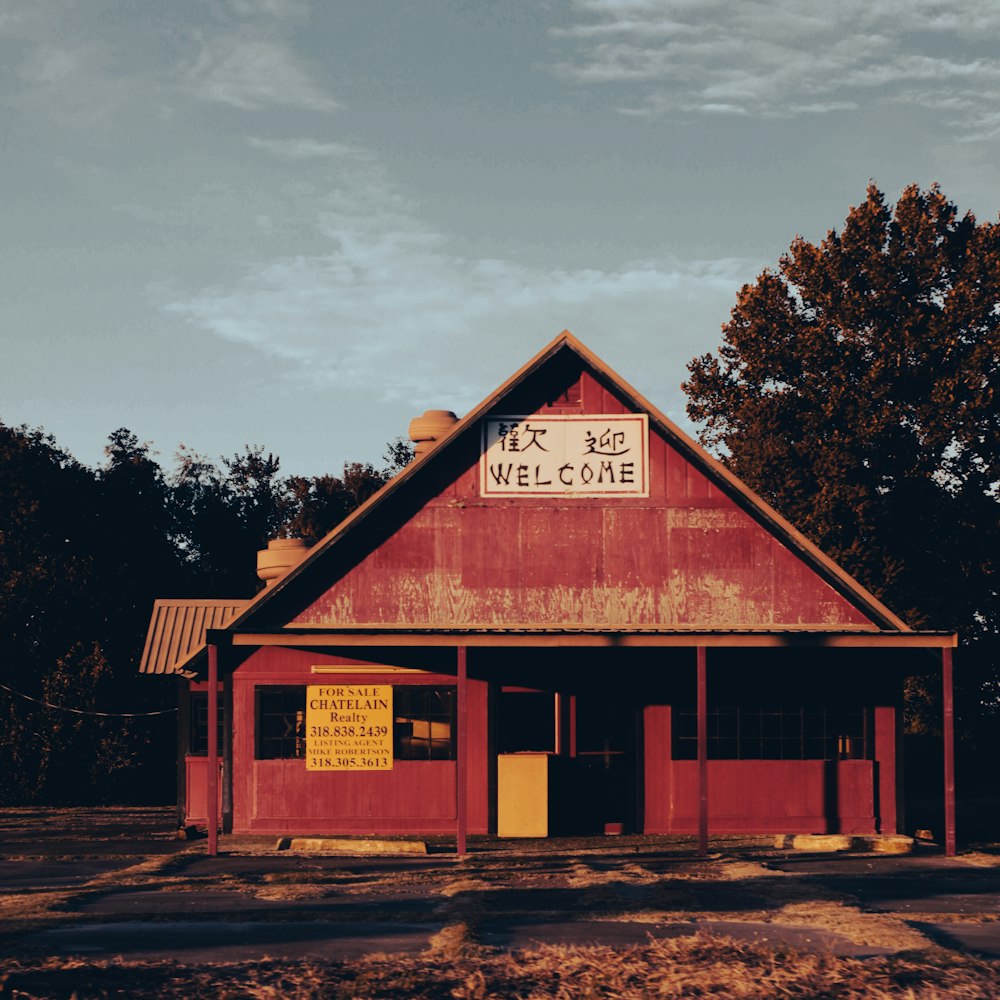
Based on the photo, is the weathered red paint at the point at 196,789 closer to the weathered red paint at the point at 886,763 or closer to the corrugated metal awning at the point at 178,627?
the corrugated metal awning at the point at 178,627

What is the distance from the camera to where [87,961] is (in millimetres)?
12141

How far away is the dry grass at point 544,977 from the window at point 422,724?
34.1ft

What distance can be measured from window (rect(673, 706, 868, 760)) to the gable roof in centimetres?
Result: 204

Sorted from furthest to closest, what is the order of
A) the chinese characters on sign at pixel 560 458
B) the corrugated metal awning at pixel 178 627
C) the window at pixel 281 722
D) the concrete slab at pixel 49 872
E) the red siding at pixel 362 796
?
1. the corrugated metal awning at pixel 178 627
2. the window at pixel 281 722
3. the red siding at pixel 362 796
4. the chinese characters on sign at pixel 560 458
5. the concrete slab at pixel 49 872

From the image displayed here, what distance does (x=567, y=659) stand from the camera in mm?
23109

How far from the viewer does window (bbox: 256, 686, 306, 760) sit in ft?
75.5

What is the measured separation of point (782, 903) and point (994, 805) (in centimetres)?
1851

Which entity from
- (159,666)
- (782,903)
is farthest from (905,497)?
(782,903)

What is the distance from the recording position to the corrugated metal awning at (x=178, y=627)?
26781 mm

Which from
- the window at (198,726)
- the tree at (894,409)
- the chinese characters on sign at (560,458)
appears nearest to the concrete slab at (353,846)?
the window at (198,726)

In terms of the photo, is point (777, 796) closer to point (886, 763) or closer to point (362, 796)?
point (886, 763)

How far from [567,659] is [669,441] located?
3816mm

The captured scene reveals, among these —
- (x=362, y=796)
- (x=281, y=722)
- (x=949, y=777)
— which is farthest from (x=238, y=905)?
(x=949, y=777)

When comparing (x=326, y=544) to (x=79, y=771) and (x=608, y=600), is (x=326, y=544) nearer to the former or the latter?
(x=608, y=600)
